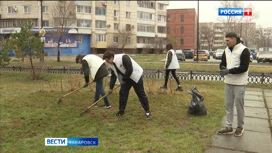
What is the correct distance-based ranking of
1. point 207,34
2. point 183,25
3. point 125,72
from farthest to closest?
point 207,34 < point 183,25 < point 125,72

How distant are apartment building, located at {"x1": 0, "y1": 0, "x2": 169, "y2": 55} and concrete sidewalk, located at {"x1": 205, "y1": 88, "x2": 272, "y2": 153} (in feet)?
108

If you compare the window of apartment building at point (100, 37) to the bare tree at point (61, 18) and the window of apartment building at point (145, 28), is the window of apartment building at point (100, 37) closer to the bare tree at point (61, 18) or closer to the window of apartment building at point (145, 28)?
the window of apartment building at point (145, 28)

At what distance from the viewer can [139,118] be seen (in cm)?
538

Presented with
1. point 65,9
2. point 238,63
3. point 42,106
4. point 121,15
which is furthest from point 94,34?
point 238,63

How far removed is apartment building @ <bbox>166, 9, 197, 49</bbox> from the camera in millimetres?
67188

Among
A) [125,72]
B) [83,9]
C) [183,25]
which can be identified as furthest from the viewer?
[183,25]

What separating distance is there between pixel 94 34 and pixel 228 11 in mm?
33999

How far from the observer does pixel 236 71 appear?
4.17 meters

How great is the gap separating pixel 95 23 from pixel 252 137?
4187 centimetres

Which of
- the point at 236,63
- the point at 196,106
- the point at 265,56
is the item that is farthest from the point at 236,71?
the point at 265,56

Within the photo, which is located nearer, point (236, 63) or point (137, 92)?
point (236, 63)

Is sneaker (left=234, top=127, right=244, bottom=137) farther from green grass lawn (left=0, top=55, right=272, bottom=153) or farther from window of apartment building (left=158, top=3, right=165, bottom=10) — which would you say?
window of apartment building (left=158, top=3, right=165, bottom=10)

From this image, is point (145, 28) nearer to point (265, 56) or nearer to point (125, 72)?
point (265, 56)

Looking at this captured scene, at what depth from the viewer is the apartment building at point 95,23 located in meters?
40.2
